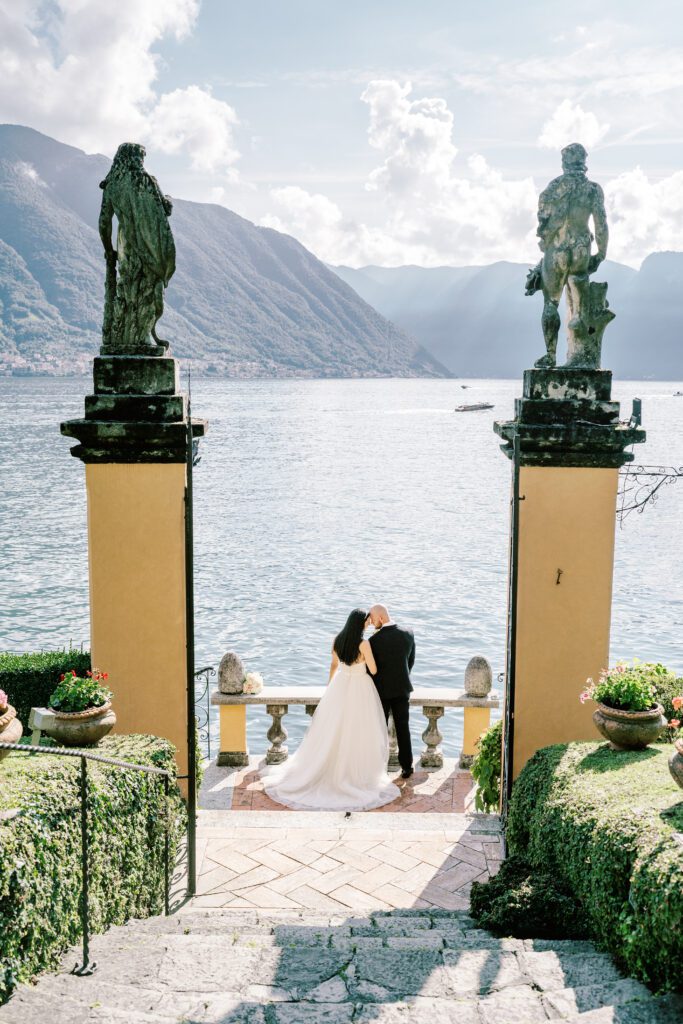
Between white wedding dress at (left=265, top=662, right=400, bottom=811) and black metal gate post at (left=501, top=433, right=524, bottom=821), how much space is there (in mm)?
1377

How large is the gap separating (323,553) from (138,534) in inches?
1117

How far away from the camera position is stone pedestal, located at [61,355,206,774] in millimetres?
7281

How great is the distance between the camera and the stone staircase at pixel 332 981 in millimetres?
3850

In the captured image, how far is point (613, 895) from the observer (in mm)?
4766

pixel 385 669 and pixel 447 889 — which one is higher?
pixel 385 669

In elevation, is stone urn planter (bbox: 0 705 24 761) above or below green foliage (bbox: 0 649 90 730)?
above

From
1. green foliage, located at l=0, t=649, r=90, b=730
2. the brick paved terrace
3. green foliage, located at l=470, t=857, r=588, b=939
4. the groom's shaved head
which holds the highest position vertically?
the groom's shaved head

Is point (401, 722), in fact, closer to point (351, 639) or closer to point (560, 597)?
point (351, 639)

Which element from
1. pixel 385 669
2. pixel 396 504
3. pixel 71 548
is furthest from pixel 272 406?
pixel 385 669

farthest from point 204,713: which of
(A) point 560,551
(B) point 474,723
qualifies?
(A) point 560,551

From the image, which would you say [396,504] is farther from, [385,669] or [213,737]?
[385,669]

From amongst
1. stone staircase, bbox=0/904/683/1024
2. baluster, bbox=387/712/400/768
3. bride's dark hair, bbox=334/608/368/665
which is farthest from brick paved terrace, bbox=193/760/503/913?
bride's dark hair, bbox=334/608/368/665

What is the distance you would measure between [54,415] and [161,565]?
273 ft

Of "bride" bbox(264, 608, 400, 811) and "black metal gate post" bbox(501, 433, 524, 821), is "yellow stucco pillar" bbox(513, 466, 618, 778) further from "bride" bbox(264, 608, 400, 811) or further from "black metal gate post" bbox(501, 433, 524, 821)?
"bride" bbox(264, 608, 400, 811)
